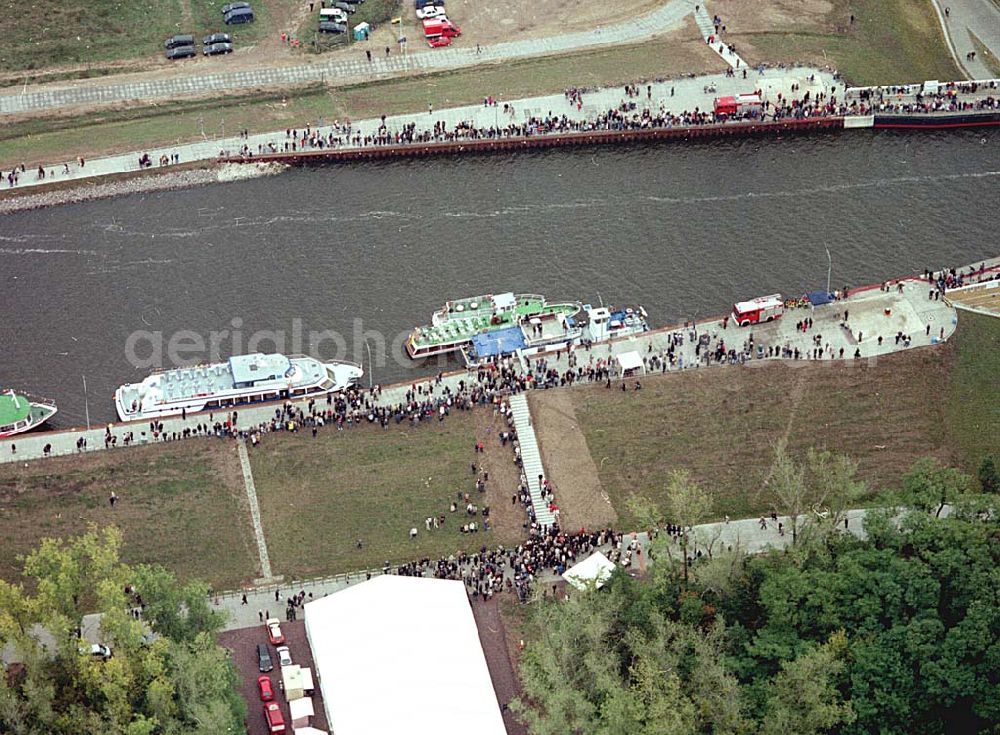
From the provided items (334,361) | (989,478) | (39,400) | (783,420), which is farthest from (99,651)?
(989,478)

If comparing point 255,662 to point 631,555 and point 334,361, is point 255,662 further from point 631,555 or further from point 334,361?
point 334,361

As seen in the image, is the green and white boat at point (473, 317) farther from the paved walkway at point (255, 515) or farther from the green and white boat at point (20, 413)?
the green and white boat at point (20, 413)

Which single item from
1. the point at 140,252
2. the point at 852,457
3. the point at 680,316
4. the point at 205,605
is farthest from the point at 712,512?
the point at 140,252

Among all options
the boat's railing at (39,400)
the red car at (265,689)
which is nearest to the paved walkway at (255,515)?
the red car at (265,689)

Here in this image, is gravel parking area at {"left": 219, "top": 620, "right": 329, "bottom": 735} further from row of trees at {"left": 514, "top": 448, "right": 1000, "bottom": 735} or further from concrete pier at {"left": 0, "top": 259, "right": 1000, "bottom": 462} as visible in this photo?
concrete pier at {"left": 0, "top": 259, "right": 1000, "bottom": 462}

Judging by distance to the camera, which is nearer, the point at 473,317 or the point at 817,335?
the point at 817,335
